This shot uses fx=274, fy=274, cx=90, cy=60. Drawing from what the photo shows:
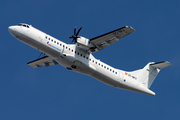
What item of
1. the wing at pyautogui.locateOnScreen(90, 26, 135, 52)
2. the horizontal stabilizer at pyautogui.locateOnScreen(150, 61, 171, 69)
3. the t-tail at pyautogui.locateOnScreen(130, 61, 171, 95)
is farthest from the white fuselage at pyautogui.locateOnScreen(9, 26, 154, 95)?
the horizontal stabilizer at pyautogui.locateOnScreen(150, 61, 171, 69)

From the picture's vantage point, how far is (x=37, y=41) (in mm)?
27656

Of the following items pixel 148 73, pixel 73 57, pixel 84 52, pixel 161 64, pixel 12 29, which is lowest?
pixel 73 57

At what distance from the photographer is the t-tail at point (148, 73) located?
32.8 m

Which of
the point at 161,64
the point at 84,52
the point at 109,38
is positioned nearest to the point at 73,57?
the point at 84,52

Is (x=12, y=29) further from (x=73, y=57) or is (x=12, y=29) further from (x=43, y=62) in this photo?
(x=43, y=62)

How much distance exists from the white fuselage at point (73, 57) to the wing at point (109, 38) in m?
1.41

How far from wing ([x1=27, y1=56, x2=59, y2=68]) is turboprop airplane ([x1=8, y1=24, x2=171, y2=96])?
3.57m

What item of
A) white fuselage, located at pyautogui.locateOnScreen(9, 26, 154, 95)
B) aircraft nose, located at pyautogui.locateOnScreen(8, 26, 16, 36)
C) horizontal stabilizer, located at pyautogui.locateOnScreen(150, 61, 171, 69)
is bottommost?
white fuselage, located at pyautogui.locateOnScreen(9, 26, 154, 95)

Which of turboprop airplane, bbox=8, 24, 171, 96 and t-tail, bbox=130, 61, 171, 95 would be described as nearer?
turboprop airplane, bbox=8, 24, 171, 96

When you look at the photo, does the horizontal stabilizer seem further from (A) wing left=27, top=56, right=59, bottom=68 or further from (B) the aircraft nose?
(B) the aircraft nose

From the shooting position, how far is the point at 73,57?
28.5m

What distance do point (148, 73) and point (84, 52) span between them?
9451mm

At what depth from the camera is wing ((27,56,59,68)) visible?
33406mm

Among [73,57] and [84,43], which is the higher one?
[84,43]
